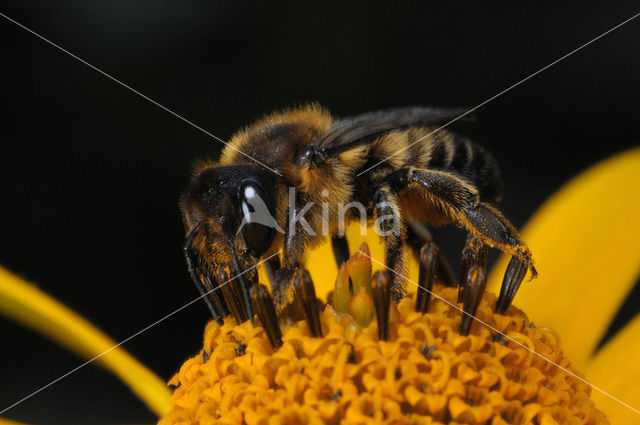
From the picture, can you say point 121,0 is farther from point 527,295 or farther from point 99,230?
point 527,295

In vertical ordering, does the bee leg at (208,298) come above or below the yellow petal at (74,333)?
below

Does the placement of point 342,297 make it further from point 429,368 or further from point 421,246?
point 421,246

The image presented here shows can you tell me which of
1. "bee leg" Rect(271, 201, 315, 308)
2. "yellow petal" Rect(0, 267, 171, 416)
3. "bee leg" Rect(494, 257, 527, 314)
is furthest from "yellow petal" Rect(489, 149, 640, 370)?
"yellow petal" Rect(0, 267, 171, 416)

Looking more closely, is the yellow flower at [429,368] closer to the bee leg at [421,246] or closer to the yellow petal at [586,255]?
the yellow petal at [586,255]

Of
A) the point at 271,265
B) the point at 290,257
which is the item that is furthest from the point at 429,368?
the point at 271,265

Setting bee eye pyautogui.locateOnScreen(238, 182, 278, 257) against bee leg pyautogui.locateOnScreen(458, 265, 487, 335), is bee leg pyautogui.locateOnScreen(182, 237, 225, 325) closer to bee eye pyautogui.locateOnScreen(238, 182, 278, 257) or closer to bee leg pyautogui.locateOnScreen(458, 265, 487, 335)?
bee eye pyautogui.locateOnScreen(238, 182, 278, 257)

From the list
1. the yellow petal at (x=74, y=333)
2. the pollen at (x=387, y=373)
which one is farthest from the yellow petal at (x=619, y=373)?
the yellow petal at (x=74, y=333)
